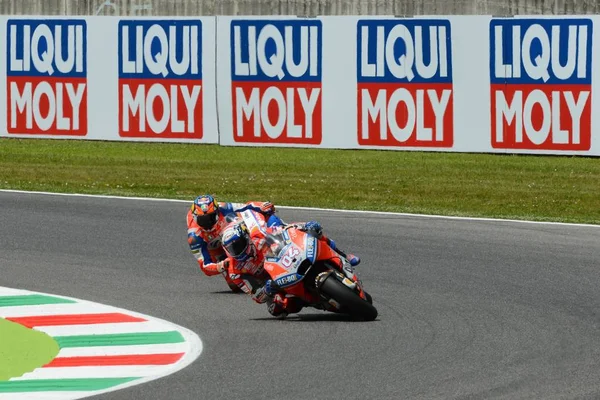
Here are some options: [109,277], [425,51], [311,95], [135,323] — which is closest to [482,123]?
[425,51]

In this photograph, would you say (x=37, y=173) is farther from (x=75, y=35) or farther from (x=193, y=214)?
(x=193, y=214)

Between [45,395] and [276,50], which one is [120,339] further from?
[276,50]

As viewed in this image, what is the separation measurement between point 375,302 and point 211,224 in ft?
5.36

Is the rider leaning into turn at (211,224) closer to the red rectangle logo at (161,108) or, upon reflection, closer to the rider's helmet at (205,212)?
the rider's helmet at (205,212)

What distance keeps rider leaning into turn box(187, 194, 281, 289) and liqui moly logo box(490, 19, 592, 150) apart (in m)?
10.3

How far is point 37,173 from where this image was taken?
2262 centimetres

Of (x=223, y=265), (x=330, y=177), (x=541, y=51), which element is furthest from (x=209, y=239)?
(x=541, y=51)

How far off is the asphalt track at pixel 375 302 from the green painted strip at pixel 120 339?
32 centimetres

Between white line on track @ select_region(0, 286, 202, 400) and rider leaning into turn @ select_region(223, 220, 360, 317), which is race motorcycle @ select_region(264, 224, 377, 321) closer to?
rider leaning into turn @ select_region(223, 220, 360, 317)

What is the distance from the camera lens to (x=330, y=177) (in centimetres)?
2164

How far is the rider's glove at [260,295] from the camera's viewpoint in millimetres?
11289

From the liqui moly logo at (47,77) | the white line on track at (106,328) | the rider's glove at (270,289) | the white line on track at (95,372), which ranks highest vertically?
the liqui moly logo at (47,77)

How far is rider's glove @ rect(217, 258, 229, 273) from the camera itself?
1195cm

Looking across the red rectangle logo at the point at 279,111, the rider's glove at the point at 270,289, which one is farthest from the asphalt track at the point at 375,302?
the red rectangle logo at the point at 279,111
